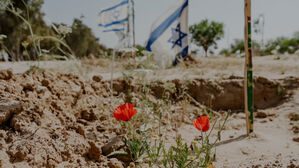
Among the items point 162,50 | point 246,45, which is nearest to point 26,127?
point 246,45

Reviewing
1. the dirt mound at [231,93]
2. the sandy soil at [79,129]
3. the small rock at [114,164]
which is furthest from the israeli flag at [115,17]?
the small rock at [114,164]

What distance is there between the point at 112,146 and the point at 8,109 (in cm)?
88

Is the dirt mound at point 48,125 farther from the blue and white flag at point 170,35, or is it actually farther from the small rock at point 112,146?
the blue and white flag at point 170,35

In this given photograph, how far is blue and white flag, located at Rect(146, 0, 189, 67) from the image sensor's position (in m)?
5.57

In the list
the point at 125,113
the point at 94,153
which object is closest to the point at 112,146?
the point at 94,153

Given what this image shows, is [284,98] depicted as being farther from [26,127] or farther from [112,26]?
[26,127]

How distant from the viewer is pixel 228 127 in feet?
10.9

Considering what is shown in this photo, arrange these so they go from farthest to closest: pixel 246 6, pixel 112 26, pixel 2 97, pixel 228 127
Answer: pixel 112 26 → pixel 228 127 → pixel 246 6 → pixel 2 97

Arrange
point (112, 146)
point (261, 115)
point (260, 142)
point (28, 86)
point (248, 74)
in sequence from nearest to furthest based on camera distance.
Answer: point (112, 146)
point (28, 86)
point (260, 142)
point (248, 74)
point (261, 115)

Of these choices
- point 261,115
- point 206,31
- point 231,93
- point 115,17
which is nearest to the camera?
point 261,115

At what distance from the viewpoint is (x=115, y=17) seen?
15.9 feet

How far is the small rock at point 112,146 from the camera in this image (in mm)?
1960

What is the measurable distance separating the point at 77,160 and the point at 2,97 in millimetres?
851

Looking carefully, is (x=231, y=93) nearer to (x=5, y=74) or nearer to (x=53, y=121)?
(x=53, y=121)
